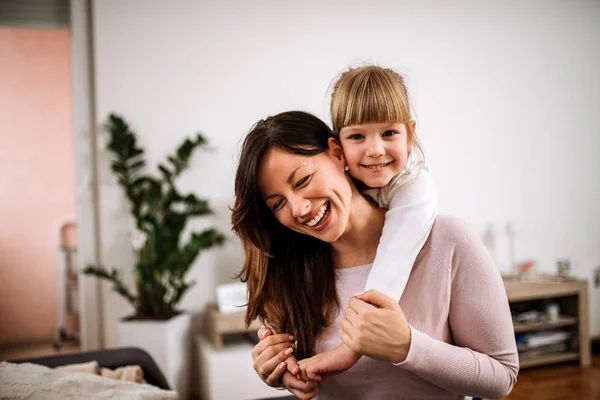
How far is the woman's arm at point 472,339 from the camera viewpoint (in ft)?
3.07

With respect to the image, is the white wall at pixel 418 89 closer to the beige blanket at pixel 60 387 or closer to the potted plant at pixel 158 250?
the potted plant at pixel 158 250

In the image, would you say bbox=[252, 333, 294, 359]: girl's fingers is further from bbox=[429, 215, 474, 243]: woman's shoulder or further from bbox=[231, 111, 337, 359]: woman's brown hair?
bbox=[429, 215, 474, 243]: woman's shoulder

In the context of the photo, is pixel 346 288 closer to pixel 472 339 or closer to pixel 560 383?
pixel 472 339

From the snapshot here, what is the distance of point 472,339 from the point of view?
40.7 inches

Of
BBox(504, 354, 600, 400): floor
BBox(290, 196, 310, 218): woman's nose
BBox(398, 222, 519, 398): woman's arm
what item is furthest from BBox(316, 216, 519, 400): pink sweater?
BBox(504, 354, 600, 400): floor

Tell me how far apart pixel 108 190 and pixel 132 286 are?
0.67m

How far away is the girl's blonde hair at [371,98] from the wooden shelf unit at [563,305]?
276cm

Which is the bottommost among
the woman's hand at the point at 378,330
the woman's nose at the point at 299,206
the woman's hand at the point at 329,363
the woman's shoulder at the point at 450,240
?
the woman's hand at the point at 329,363

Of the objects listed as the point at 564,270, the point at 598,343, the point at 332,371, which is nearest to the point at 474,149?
the point at 564,270

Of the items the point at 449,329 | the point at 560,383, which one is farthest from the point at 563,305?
the point at 449,329

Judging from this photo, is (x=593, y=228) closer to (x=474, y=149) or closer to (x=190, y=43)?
(x=474, y=149)

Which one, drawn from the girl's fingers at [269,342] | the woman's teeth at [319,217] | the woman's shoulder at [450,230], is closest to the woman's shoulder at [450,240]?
the woman's shoulder at [450,230]

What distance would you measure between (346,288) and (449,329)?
0.81 ft

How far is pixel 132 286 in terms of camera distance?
3.43 metres
